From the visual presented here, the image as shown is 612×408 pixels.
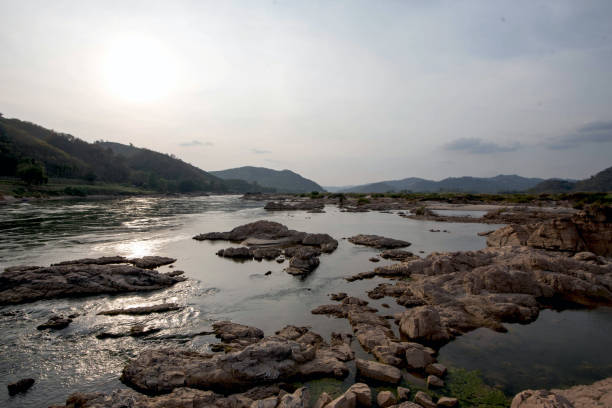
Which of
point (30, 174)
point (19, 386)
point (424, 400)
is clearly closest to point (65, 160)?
point (30, 174)

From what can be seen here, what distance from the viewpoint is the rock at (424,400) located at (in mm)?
8539

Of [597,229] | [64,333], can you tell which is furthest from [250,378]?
[597,229]

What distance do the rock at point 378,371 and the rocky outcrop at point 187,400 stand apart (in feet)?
8.17

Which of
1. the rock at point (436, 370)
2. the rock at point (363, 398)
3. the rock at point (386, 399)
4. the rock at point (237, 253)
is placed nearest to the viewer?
the rock at point (363, 398)

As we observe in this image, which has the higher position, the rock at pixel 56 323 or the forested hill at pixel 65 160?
the forested hill at pixel 65 160

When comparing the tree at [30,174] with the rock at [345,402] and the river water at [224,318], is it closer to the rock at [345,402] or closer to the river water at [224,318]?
the river water at [224,318]

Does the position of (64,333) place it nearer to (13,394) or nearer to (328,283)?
(13,394)

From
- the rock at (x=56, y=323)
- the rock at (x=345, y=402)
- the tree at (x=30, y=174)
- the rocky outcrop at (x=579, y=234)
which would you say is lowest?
the rock at (x=56, y=323)

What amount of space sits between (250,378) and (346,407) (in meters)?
3.19

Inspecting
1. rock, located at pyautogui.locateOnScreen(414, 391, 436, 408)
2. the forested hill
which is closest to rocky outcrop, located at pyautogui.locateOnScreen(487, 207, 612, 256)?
rock, located at pyautogui.locateOnScreen(414, 391, 436, 408)

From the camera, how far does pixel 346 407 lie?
7949 millimetres

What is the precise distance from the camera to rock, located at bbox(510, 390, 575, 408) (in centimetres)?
683

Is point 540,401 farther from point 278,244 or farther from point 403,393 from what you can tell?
point 278,244

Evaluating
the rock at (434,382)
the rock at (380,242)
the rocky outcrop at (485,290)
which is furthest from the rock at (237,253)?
the rock at (434,382)
